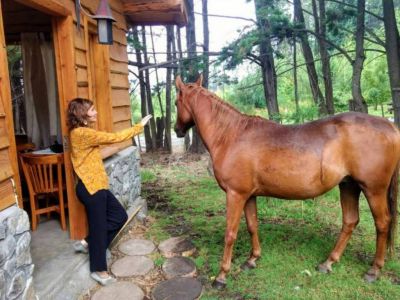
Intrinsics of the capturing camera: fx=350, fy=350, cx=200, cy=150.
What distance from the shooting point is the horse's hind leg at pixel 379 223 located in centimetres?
294

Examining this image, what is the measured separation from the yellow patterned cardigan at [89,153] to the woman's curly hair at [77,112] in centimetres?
7

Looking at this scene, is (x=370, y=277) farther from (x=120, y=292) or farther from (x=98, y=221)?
(x=98, y=221)

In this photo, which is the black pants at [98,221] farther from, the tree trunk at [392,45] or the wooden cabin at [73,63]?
the tree trunk at [392,45]

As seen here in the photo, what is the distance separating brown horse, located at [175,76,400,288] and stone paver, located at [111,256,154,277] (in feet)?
2.42

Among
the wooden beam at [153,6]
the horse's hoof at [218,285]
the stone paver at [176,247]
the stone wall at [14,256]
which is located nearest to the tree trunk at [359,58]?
the wooden beam at [153,6]

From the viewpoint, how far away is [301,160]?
2.96 m

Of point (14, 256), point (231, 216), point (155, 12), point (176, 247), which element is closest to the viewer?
point (14, 256)

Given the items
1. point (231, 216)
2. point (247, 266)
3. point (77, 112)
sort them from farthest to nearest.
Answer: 1. point (247, 266)
2. point (231, 216)
3. point (77, 112)

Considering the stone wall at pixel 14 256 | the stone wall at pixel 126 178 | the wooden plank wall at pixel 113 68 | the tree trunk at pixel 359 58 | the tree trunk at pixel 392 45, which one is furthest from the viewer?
the tree trunk at pixel 359 58

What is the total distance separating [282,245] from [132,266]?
1.59 meters

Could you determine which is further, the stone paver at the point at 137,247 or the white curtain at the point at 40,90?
the white curtain at the point at 40,90

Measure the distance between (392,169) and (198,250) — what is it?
2047 millimetres

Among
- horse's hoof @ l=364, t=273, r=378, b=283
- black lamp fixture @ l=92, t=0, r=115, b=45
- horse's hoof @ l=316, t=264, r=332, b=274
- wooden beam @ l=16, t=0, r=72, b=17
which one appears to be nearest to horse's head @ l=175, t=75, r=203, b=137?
black lamp fixture @ l=92, t=0, r=115, b=45

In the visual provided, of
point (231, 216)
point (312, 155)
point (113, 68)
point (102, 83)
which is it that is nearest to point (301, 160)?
point (312, 155)
